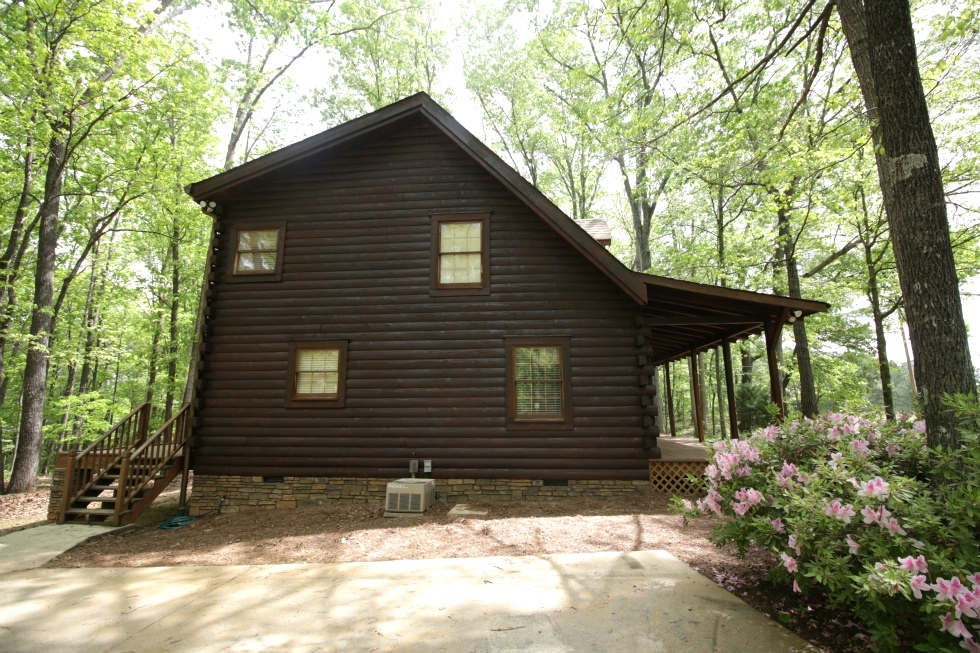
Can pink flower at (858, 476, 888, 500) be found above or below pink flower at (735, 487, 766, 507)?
above

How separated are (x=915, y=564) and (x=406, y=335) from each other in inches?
304

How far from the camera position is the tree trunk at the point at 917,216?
3541 millimetres

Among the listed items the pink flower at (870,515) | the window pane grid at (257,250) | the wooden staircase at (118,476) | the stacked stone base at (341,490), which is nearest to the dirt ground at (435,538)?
the stacked stone base at (341,490)

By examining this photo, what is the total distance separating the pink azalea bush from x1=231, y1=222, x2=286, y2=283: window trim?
8.48 m

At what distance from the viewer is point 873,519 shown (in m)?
2.80

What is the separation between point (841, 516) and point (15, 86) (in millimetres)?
15630

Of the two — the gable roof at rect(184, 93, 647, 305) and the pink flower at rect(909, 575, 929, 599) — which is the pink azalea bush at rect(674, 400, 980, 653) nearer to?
the pink flower at rect(909, 575, 929, 599)

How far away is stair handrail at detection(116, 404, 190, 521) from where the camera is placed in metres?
8.04

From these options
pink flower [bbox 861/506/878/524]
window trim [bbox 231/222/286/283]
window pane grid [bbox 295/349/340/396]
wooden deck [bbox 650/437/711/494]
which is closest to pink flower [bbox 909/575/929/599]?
pink flower [bbox 861/506/878/524]

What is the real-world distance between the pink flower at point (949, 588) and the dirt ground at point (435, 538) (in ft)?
5.71

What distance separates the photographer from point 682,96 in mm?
10438

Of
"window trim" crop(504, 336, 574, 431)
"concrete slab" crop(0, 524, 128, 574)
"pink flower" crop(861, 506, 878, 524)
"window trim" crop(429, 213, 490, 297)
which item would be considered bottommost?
"concrete slab" crop(0, 524, 128, 574)

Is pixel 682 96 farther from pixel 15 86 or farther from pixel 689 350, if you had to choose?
pixel 15 86

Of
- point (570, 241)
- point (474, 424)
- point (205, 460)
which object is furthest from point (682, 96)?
point (205, 460)
